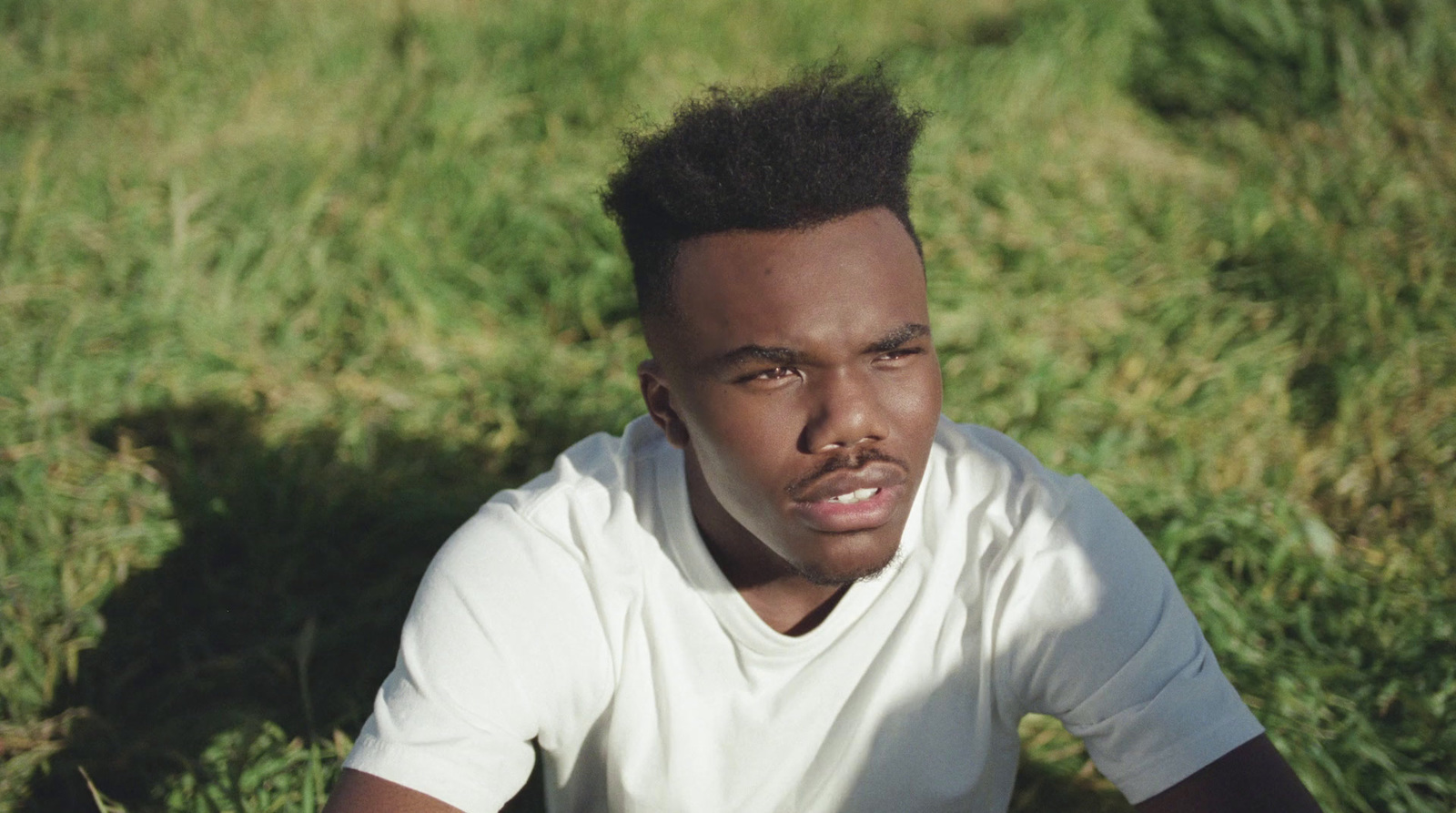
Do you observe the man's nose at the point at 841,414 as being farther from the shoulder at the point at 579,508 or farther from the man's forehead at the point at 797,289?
the shoulder at the point at 579,508

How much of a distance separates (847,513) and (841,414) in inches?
6.4

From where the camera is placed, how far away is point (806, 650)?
2.00 m

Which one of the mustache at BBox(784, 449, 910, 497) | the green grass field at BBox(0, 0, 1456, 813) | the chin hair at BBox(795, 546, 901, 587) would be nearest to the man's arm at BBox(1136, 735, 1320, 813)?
the chin hair at BBox(795, 546, 901, 587)

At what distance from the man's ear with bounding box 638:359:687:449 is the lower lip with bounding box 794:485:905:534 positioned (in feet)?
1.06

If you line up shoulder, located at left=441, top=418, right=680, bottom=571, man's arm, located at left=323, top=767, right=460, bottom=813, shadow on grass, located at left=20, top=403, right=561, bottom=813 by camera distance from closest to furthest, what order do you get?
1. man's arm, located at left=323, top=767, right=460, bottom=813
2. shoulder, located at left=441, top=418, right=680, bottom=571
3. shadow on grass, located at left=20, top=403, right=561, bottom=813

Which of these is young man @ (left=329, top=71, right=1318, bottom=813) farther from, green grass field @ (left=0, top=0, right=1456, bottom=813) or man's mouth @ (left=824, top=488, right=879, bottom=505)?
green grass field @ (left=0, top=0, right=1456, bottom=813)

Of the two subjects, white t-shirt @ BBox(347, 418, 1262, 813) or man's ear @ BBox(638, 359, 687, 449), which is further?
man's ear @ BBox(638, 359, 687, 449)

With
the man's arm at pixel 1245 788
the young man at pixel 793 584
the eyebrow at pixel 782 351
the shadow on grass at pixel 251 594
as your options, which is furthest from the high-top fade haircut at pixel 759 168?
the shadow on grass at pixel 251 594

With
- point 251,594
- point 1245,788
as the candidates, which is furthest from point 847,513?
point 251,594

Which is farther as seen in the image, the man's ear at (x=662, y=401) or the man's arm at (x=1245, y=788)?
the man's ear at (x=662, y=401)

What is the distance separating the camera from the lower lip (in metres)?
1.85

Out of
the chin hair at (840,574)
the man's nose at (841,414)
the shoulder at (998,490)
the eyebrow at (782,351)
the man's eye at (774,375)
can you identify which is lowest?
the chin hair at (840,574)

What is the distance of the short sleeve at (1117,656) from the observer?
182 centimetres

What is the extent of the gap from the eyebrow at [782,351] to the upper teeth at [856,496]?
0.75 feet
